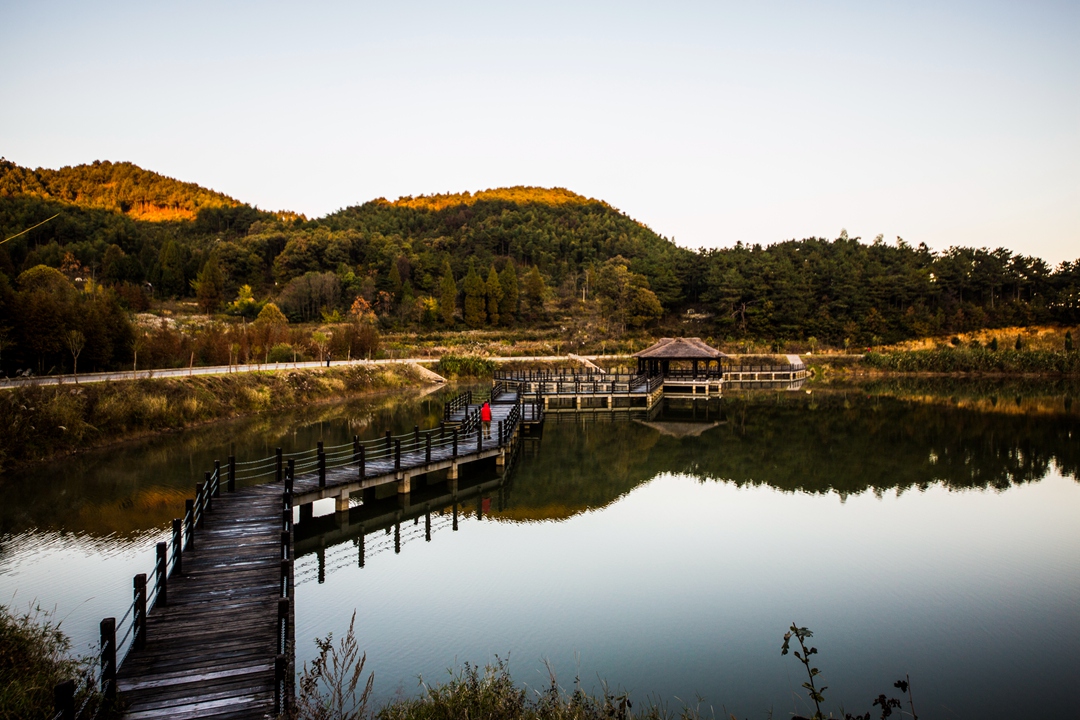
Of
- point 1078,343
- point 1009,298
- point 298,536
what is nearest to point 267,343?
point 298,536

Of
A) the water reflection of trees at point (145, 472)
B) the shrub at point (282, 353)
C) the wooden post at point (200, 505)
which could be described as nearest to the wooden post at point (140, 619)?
the wooden post at point (200, 505)

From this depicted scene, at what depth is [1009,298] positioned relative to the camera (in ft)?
196

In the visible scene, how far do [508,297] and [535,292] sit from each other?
3.19 metres

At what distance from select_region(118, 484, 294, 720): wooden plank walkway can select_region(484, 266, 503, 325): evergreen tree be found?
178 ft

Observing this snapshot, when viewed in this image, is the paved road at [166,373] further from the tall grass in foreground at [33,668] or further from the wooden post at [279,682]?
the wooden post at [279,682]

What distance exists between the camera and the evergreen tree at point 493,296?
6325cm

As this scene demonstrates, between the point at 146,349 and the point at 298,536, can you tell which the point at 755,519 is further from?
the point at 146,349

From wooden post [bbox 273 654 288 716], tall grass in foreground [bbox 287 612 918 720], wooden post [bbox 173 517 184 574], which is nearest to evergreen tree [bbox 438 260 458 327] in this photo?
wooden post [bbox 173 517 184 574]

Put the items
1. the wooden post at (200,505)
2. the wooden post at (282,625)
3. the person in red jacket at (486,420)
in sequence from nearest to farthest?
the wooden post at (282,625), the wooden post at (200,505), the person in red jacket at (486,420)

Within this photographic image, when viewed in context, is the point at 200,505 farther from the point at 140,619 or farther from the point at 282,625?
the point at 282,625

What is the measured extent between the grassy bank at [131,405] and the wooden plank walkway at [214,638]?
10328 millimetres

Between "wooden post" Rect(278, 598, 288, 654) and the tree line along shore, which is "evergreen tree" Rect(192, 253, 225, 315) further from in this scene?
"wooden post" Rect(278, 598, 288, 654)

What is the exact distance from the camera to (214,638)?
634 centimetres

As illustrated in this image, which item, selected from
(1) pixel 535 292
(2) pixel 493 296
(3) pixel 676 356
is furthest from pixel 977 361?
(2) pixel 493 296
